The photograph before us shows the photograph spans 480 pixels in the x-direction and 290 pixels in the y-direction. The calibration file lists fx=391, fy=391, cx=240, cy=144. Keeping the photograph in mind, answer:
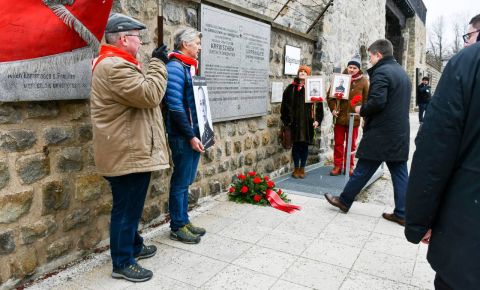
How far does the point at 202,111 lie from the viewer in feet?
10.5

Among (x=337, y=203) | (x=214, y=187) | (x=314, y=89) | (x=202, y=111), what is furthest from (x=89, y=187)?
(x=314, y=89)

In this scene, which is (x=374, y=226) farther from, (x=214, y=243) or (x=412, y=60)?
(x=412, y=60)

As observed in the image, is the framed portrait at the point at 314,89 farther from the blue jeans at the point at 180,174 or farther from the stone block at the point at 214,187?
the blue jeans at the point at 180,174

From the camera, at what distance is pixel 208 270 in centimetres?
279

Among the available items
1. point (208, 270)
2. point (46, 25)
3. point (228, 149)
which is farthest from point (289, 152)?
point (46, 25)

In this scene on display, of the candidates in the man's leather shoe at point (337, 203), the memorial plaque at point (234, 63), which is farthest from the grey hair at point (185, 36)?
the man's leather shoe at point (337, 203)

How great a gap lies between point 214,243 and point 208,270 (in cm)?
49

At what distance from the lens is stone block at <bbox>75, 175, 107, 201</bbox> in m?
2.83

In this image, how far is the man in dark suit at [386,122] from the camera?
3748 mm

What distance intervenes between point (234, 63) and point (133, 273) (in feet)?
9.06

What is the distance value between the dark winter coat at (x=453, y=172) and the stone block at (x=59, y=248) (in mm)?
2317

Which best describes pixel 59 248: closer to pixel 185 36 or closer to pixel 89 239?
pixel 89 239

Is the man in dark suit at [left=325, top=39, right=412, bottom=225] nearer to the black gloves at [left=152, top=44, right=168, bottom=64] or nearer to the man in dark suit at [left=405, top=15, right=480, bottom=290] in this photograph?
the black gloves at [left=152, top=44, right=168, bottom=64]

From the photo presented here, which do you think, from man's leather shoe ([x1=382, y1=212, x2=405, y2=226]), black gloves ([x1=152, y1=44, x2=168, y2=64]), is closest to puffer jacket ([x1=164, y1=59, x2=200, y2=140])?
black gloves ([x1=152, y1=44, x2=168, y2=64])
